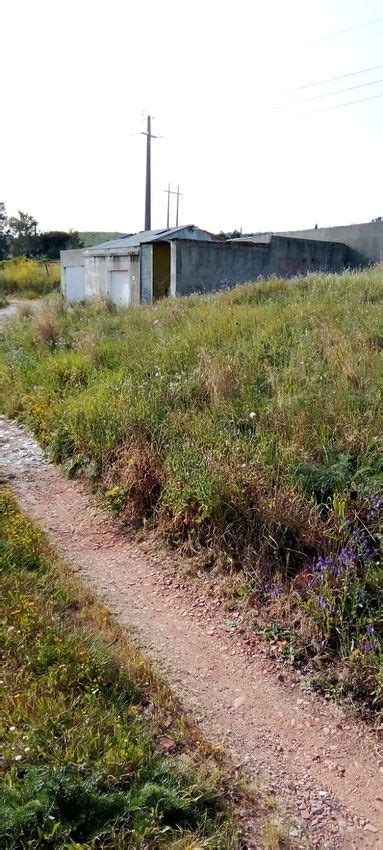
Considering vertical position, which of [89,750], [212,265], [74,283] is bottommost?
[89,750]

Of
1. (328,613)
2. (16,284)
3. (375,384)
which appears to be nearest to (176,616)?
(328,613)

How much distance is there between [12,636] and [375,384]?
11.1 ft

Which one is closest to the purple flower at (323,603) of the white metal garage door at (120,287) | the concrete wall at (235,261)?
the concrete wall at (235,261)

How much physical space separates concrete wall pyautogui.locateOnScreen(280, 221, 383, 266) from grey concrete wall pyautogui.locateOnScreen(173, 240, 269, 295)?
6747mm

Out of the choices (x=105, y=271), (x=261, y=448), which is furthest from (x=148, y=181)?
(x=261, y=448)

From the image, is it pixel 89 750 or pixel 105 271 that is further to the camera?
pixel 105 271

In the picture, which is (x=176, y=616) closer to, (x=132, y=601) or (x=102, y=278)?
(x=132, y=601)

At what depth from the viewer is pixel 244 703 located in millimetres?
2736

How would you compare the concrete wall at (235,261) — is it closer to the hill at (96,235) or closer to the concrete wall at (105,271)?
the concrete wall at (105,271)

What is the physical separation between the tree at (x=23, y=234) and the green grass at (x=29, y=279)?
16004 millimetres

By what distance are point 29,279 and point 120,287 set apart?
17043mm

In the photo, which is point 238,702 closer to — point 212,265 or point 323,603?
point 323,603

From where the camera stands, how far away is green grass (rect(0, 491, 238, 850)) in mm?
1768

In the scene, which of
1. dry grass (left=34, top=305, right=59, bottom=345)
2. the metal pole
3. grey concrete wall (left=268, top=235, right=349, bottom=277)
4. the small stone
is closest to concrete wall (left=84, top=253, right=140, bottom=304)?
grey concrete wall (left=268, top=235, right=349, bottom=277)
